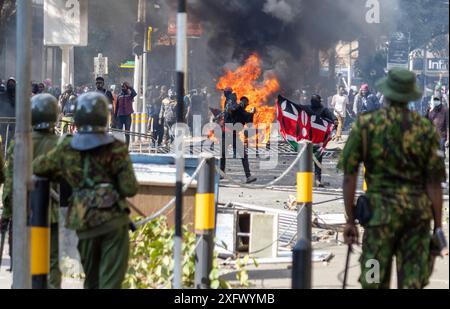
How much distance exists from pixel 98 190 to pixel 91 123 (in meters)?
0.42

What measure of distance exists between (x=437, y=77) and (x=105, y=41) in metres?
17.4

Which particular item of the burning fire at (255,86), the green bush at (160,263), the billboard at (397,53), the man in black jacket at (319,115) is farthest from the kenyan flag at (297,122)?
the billboard at (397,53)

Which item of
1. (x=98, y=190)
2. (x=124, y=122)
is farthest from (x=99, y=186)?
(x=124, y=122)

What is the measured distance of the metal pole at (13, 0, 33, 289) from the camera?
6727mm

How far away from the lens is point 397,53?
4034 cm

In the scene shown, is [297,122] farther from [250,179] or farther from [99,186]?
[99,186]

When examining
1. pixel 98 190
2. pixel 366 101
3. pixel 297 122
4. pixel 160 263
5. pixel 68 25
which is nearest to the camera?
pixel 98 190

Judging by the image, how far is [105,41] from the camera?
47.2 metres

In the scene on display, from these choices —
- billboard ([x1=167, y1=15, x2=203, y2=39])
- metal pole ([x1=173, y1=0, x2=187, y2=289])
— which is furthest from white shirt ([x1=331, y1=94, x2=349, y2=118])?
metal pole ([x1=173, y1=0, x2=187, y2=289])

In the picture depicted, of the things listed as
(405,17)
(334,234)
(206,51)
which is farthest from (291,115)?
(405,17)

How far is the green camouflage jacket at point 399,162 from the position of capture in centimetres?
607

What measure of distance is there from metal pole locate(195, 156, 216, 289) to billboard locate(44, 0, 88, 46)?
41.3 ft

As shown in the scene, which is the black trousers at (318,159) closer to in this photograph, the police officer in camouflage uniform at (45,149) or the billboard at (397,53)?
the police officer in camouflage uniform at (45,149)
